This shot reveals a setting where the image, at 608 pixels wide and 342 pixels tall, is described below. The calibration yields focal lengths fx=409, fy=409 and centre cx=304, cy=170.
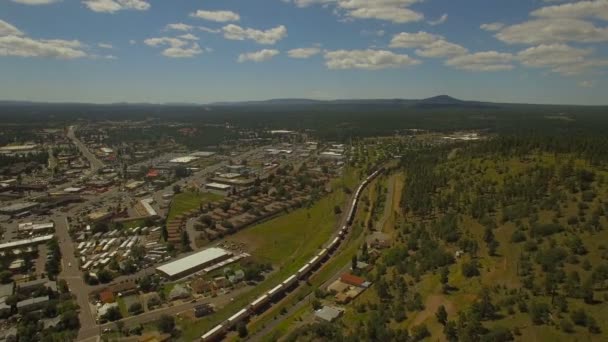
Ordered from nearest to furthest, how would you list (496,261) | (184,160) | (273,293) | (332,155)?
1. (496,261)
2. (273,293)
3. (184,160)
4. (332,155)

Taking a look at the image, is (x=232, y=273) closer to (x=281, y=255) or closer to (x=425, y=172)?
(x=281, y=255)

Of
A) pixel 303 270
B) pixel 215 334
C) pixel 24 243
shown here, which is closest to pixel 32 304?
pixel 215 334

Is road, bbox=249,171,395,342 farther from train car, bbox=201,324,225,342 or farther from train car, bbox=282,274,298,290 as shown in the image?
train car, bbox=282,274,298,290

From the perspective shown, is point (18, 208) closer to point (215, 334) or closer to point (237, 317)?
point (237, 317)

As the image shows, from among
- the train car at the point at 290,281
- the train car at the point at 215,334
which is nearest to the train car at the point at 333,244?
the train car at the point at 290,281

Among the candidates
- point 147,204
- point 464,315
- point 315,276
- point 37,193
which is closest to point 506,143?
point 315,276

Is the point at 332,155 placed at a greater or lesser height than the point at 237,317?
greater
